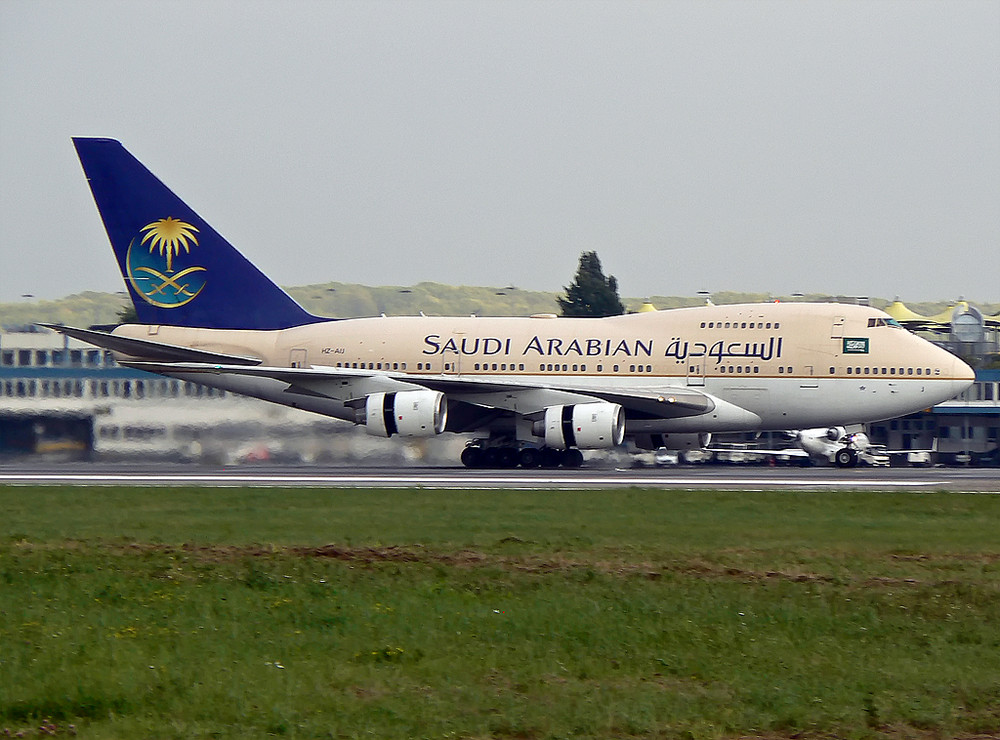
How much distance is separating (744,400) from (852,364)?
3.14 metres

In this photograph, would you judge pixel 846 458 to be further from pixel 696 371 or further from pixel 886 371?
pixel 696 371

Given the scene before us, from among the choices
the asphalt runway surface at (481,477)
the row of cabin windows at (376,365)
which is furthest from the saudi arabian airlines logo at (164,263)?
the row of cabin windows at (376,365)

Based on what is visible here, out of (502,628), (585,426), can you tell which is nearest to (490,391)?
(585,426)

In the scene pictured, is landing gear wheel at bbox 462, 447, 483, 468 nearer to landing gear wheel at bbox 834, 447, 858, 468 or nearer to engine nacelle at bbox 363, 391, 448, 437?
engine nacelle at bbox 363, 391, 448, 437

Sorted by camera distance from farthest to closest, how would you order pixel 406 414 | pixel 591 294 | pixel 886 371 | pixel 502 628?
pixel 591 294
pixel 406 414
pixel 886 371
pixel 502 628

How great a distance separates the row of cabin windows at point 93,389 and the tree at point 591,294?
46.9m

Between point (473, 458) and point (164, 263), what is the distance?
470 inches

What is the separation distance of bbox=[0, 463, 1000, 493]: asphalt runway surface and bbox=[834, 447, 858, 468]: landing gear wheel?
72cm

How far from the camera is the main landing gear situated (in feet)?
123

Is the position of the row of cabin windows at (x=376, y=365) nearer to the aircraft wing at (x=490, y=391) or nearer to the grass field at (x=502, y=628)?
the aircraft wing at (x=490, y=391)

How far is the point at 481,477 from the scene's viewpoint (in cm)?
3341

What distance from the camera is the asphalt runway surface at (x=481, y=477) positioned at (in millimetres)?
29641

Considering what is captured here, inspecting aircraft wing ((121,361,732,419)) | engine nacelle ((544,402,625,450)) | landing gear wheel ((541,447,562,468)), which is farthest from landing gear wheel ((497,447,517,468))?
engine nacelle ((544,402,625,450))

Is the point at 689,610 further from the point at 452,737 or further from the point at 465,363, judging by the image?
the point at 465,363
